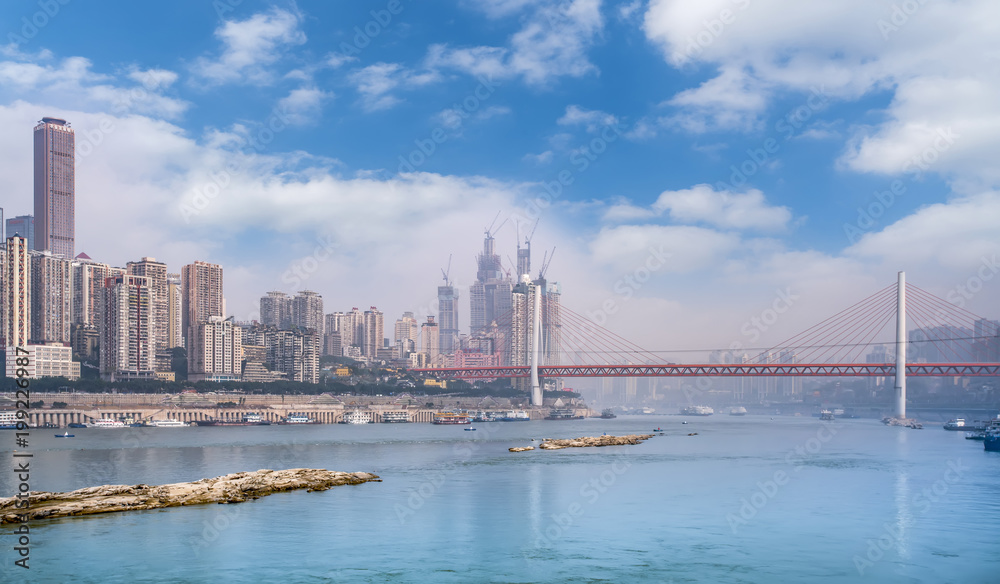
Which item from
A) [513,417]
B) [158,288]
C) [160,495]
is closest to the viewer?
[160,495]

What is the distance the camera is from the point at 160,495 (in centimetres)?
3519

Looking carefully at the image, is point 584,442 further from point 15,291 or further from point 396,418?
point 15,291

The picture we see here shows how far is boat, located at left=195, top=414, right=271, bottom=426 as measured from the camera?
13600 cm

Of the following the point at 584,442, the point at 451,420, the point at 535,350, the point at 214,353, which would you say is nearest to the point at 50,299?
the point at 214,353

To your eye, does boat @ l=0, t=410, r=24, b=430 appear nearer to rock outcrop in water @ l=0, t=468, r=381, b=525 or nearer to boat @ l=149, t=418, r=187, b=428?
boat @ l=149, t=418, r=187, b=428

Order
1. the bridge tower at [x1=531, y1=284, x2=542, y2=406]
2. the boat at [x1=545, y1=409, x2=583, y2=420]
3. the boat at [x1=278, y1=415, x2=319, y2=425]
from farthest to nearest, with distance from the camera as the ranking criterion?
1. the boat at [x1=545, y1=409, x2=583, y2=420]
2. the bridge tower at [x1=531, y1=284, x2=542, y2=406]
3. the boat at [x1=278, y1=415, x2=319, y2=425]

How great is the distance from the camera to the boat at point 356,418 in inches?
5861

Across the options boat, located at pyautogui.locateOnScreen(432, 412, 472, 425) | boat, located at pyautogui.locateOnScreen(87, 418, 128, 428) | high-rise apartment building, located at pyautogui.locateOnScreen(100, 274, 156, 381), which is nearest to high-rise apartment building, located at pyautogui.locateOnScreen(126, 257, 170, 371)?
high-rise apartment building, located at pyautogui.locateOnScreen(100, 274, 156, 381)

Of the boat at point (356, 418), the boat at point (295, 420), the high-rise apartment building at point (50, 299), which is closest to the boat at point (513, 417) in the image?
the boat at point (356, 418)

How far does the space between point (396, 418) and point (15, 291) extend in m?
72.5

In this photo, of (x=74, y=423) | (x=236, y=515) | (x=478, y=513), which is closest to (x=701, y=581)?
(x=478, y=513)

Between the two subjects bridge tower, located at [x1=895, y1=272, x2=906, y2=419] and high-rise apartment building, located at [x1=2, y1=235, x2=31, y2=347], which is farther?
high-rise apartment building, located at [x1=2, y1=235, x2=31, y2=347]

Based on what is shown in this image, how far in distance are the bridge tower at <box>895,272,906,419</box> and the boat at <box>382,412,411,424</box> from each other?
8214 centimetres

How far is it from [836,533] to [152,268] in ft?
620
